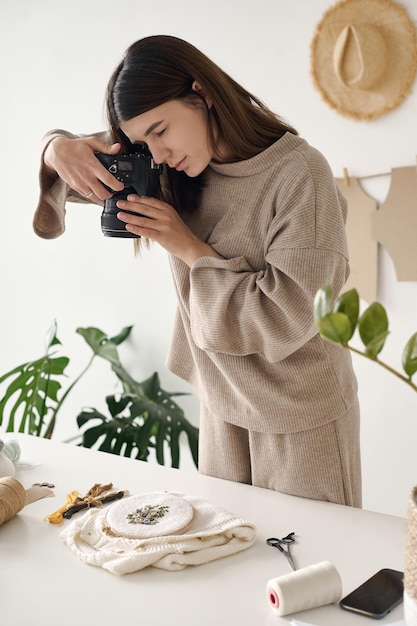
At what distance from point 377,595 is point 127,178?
29.3 inches

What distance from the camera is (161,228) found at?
1.25 meters

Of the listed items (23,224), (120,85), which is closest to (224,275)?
(120,85)

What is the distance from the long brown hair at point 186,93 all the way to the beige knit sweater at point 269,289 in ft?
0.14

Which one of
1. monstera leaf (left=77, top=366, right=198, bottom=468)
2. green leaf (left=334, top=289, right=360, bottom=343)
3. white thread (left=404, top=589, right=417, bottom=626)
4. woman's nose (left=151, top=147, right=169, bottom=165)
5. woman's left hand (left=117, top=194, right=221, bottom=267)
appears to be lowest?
monstera leaf (left=77, top=366, right=198, bottom=468)

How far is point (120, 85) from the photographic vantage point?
1209 mm

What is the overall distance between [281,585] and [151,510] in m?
0.28

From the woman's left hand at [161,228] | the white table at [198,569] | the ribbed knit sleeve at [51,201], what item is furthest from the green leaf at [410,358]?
the ribbed knit sleeve at [51,201]

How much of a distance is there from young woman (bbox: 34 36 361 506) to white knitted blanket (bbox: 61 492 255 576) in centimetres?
24

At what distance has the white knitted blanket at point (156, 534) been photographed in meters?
0.97

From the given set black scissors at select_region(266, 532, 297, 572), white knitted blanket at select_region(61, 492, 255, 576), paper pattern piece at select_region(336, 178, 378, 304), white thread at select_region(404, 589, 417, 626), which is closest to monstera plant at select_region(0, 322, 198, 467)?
paper pattern piece at select_region(336, 178, 378, 304)

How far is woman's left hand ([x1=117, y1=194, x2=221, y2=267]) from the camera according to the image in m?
1.25

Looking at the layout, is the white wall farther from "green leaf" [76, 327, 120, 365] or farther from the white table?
the white table

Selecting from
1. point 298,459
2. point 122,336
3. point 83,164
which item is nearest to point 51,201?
point 83,164

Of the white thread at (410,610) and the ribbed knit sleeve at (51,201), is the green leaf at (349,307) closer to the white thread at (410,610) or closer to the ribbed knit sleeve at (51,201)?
the white thread at (410,610)
